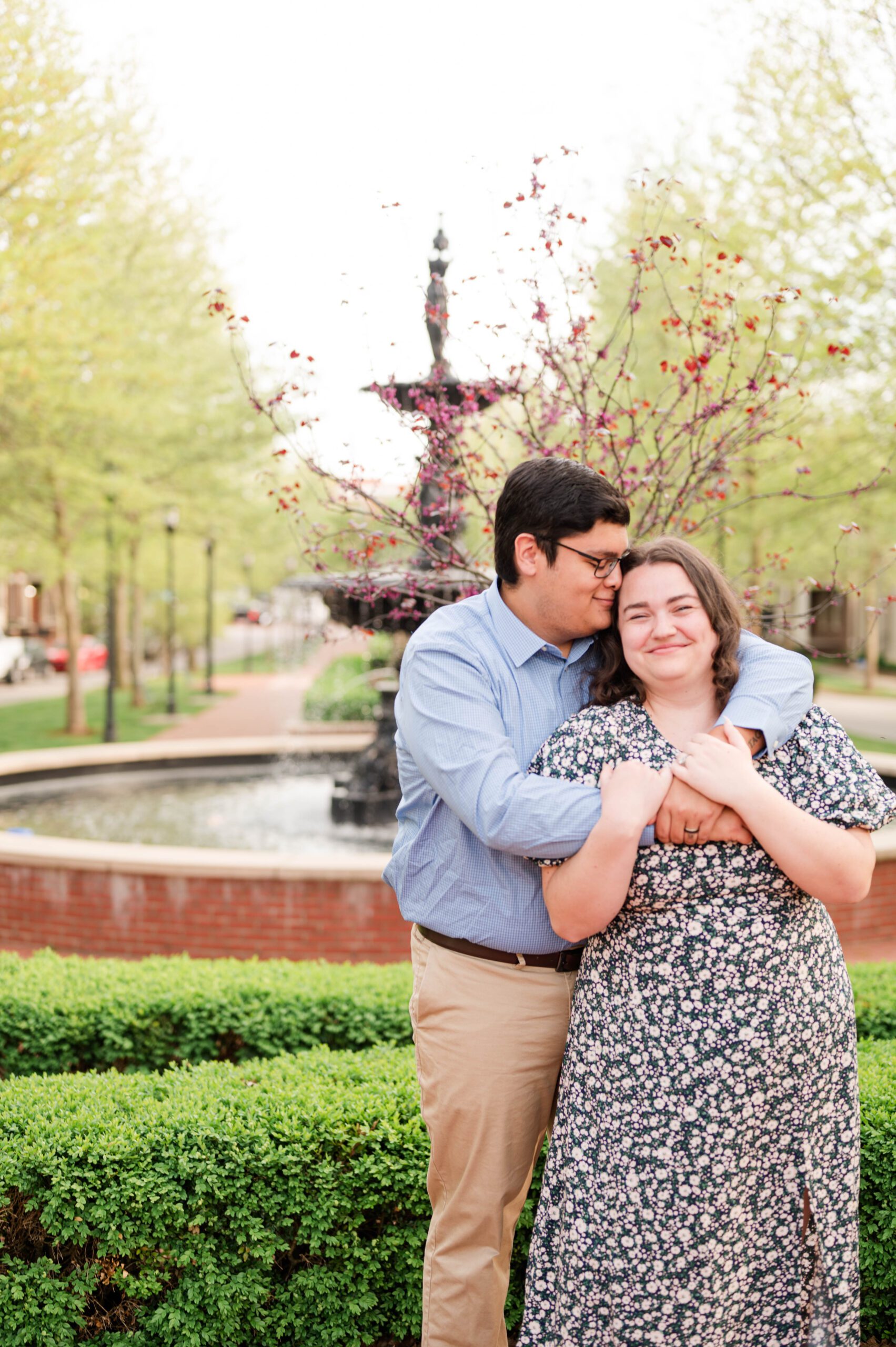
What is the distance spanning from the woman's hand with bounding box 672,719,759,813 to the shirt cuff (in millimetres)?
40

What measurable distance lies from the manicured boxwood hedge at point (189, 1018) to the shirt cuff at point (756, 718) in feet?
8.20

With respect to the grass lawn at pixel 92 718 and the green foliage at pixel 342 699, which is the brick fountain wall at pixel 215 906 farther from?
the grass lawn at pixel 92 718

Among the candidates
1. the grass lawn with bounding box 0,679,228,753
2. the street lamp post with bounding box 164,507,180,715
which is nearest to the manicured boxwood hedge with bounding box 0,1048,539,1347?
the grass lawn with bounding box 0,679,228,753

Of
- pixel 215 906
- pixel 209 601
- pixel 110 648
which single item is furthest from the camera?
pixel 209 601

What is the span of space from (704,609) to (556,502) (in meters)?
0.38

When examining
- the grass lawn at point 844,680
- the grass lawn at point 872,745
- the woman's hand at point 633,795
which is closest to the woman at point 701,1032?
the woman's hand at point 633,795

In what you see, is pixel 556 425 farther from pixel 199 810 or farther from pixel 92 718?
pixel 92 718

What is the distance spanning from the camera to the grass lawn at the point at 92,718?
1924cm

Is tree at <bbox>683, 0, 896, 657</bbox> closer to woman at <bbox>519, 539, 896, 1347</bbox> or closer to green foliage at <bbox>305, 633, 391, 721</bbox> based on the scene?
woman at <bbox>519, 539, 896, 1347</bbox>

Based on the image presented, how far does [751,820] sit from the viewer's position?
2074mm

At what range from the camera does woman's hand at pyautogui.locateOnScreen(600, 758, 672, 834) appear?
2.06 meters

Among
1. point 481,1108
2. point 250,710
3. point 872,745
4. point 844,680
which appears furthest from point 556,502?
point 844,680

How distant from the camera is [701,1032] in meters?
2.14

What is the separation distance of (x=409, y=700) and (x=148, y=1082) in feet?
6.07
